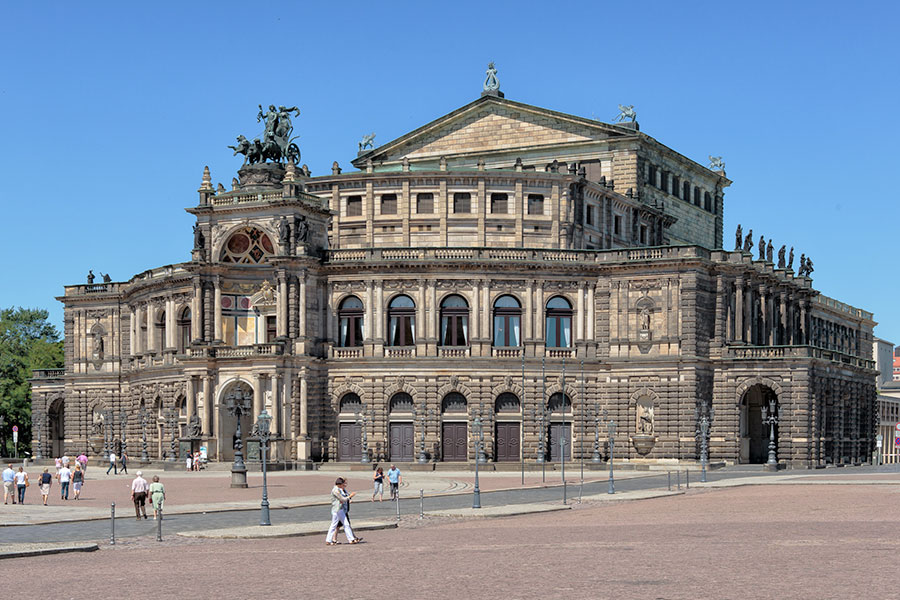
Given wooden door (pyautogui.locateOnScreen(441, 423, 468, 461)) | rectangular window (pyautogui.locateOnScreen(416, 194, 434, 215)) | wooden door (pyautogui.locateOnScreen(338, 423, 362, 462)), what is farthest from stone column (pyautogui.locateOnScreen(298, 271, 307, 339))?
wooden door (pyautogui.locateOnScreen(441, 423, 468, 461))

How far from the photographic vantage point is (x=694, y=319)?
9188 centimetres

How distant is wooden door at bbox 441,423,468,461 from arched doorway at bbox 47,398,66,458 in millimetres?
46208

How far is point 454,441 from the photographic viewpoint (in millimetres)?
93812

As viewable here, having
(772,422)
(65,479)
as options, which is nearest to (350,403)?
(772,422)

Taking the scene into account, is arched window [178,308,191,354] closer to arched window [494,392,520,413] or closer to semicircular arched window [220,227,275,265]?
semicircular arched window [220,227,275,265]

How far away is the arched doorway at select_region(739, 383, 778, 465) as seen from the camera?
99312 millimetres

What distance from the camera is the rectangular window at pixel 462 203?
99.6 m

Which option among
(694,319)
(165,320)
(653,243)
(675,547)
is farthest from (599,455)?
(675,547)

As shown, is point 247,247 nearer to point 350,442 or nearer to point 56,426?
point 350,442

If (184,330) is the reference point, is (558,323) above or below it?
above

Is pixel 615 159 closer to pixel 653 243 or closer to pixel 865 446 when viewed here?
pixel 653 243

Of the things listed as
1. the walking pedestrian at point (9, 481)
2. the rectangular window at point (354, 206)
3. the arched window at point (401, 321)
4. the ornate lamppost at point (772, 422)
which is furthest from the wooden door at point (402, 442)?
the walking pedestrian at point (9, 481)

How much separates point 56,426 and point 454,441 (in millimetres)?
49820

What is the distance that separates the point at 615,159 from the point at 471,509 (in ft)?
206
